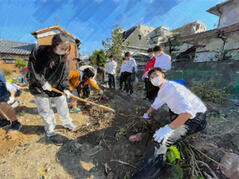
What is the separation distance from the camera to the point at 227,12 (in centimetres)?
862

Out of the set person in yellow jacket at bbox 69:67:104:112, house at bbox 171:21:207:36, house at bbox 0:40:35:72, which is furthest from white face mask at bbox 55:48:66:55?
house at bbox 171:21:207:36

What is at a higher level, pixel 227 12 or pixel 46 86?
pixel 227 12

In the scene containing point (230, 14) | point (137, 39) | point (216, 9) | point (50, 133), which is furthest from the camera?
point (137, 39)

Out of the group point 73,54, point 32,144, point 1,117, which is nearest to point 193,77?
point 32,144

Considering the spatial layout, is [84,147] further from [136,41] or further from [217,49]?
[136,41]

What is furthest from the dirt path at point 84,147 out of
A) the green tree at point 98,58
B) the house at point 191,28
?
the house at point 191,28

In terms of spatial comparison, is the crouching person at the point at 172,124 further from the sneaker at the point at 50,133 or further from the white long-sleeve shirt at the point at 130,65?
the white long-sleeve shirt at the point at 130,65

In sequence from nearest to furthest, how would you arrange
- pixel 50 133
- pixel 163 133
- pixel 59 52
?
1. pixel 163 133
2. pixel 59 52
3. pixel 50 133

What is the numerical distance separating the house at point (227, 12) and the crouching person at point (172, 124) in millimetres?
11372

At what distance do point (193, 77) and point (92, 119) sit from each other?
4.82 metres

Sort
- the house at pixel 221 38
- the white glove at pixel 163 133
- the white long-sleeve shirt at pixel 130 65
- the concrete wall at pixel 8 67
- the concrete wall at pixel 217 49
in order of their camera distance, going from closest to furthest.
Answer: the white glove at pixel 163 133 → the white long-sleeve shirt at pixel 130 65 → the concrete wall at pixel 217 49 → the house at pixel 221 38 → the concrete wall at pixel 8 67

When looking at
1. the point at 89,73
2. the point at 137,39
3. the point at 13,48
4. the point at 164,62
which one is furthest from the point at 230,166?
the point at 13,48

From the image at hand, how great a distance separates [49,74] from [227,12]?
1301cm

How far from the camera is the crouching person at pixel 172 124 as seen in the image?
1288 millimetres
